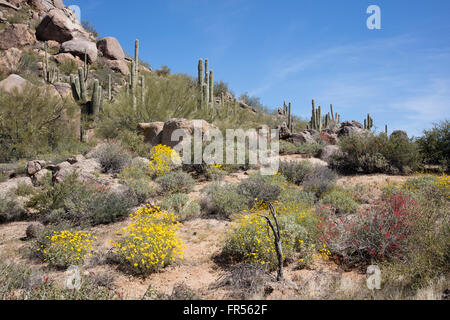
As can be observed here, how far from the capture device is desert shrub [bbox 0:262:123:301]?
288 cm

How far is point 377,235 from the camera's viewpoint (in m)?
4.33

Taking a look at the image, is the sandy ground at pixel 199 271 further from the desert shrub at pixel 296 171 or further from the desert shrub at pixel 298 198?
the desert shrub at pixel 296 171

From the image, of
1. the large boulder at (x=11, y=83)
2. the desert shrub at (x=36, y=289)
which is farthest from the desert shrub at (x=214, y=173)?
the large boulder at (x=11, y=83)

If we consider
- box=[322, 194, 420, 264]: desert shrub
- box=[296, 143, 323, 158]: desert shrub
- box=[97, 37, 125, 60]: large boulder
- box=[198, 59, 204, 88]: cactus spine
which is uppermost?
box=[97, 37, 125, 60]: large boulder

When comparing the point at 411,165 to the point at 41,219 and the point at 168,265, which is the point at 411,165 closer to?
the point at 168,265

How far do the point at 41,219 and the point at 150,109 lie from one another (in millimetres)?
9270

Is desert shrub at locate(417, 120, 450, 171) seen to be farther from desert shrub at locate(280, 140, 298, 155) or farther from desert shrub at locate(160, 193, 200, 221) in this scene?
desert shrub at locate(160, 193, 200, 221)

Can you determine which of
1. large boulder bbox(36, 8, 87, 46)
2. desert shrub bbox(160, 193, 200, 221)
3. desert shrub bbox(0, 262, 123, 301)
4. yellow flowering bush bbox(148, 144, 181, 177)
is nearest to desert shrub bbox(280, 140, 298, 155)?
yellow flowering bush bbox(148, 144, 181, 177)

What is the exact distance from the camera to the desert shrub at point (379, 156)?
1063cm

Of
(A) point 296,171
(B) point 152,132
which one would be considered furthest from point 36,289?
(B) point 152,132

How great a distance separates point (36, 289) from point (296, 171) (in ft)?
26.8

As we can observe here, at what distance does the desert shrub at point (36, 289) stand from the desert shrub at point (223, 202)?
3.52 m

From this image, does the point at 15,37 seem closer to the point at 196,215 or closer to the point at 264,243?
the point at 196,215

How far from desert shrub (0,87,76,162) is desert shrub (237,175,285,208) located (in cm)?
893
